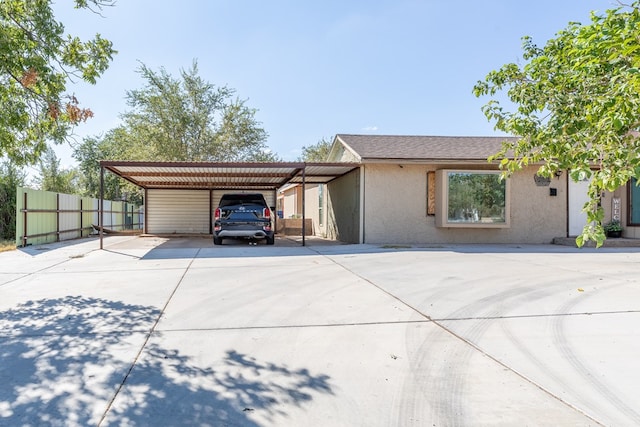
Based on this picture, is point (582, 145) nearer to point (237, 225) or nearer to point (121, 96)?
point (237, 225)

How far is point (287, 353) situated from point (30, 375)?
1.93m

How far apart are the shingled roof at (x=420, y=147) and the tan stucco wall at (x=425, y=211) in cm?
43

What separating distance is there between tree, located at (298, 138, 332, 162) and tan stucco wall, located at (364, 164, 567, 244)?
3021 centimetres

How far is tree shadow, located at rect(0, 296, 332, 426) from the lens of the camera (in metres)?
2.47

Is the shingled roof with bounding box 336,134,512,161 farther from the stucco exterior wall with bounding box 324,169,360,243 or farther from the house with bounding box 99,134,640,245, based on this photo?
the stucco exterior wall with bounding box 324,169,360,243

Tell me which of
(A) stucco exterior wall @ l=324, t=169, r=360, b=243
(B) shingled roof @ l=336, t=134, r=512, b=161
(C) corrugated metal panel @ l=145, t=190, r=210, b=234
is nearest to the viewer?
(B) shingled roof @ l=336, t=134, r=512, b=161

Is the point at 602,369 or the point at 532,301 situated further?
the point at 532,301

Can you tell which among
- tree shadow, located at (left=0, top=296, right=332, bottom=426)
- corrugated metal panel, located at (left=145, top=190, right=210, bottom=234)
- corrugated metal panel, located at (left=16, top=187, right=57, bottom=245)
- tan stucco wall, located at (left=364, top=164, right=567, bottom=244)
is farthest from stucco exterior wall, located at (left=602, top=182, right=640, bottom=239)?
corrugated metal panel, located at (left=16, top=187, right=57, bottom=245)

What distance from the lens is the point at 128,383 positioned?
290cm

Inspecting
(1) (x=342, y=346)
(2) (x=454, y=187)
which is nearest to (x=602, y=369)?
(1) (x=342, y=346)

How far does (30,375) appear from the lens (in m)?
3.03

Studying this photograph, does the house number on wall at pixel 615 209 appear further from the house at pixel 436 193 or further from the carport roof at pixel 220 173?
the carport roof at pixel 220 173

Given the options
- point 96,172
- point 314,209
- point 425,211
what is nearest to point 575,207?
point 425,211

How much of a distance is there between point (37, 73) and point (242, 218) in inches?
283
